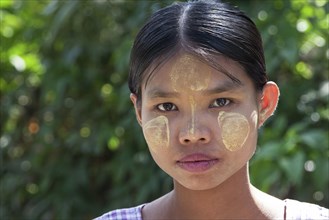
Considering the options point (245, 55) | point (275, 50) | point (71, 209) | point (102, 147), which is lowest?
point (71, 209)

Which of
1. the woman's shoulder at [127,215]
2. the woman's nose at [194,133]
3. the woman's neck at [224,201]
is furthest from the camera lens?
the woman's shoulder at [127,215]

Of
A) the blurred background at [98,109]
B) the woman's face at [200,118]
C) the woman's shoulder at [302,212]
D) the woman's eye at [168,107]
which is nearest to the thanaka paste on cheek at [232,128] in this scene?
the woman's face at [200,118]

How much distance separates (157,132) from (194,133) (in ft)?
0.39

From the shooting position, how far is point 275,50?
2852mm

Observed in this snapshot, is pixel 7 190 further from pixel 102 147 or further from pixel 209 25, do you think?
pixel 209 25

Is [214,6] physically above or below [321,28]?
above

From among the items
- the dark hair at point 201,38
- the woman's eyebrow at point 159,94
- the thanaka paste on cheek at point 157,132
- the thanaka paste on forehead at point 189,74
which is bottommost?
the thanaka paste on cheek at point 157,132

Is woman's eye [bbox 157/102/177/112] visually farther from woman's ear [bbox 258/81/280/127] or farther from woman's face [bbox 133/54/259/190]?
woman's ear [bbox 258/81/280/127]

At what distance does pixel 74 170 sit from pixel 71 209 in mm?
170

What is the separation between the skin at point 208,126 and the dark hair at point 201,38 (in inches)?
0.7

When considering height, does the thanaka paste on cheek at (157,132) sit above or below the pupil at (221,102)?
below

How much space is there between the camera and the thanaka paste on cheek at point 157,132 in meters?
1.78

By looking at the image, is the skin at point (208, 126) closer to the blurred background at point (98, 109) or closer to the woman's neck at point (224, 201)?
the woman's neck at point (224, 201)

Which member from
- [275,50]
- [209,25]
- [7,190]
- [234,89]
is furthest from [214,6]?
[7,190]
